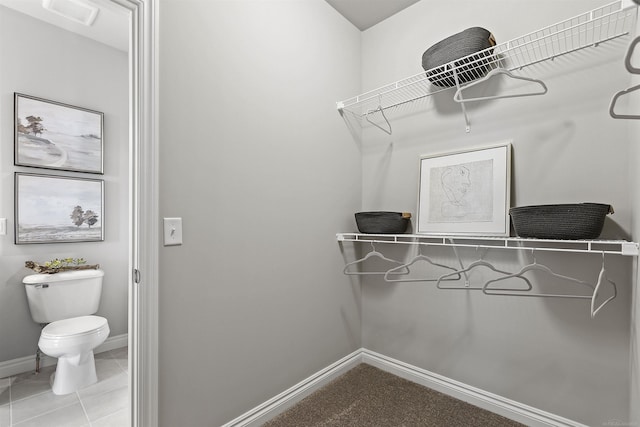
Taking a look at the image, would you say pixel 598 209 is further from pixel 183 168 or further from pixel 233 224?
pixel 183 168

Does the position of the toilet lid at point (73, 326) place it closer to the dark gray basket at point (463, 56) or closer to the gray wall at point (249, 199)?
the gray wall at point (249, 199)

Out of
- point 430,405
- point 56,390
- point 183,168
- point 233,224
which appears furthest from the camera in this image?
point 56,390

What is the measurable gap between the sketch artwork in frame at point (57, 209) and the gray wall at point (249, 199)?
1728 millimetres

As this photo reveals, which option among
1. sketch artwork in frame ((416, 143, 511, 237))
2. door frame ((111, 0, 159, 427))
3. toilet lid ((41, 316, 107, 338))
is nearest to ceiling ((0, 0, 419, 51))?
door frame ((111, 0, 159, 427))

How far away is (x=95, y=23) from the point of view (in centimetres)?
230

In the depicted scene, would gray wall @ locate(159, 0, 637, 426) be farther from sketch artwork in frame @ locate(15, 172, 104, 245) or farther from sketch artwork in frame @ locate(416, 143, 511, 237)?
sketch artwork in frame @ locate(15, 172, 104, 245)

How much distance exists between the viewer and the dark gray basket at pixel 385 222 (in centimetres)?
184

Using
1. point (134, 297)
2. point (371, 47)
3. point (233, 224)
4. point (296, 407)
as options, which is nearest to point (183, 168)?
point (233, 224)

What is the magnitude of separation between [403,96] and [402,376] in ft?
6.03

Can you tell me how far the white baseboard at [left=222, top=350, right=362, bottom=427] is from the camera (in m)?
1.52

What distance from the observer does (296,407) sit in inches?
67.4

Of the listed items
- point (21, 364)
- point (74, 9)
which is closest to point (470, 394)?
point (21, 364)

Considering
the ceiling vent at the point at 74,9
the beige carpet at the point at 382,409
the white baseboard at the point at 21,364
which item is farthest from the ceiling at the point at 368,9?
the white baseboard at the point at 21,364

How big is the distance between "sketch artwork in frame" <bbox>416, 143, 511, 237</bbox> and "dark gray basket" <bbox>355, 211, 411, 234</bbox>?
10 centimetres
